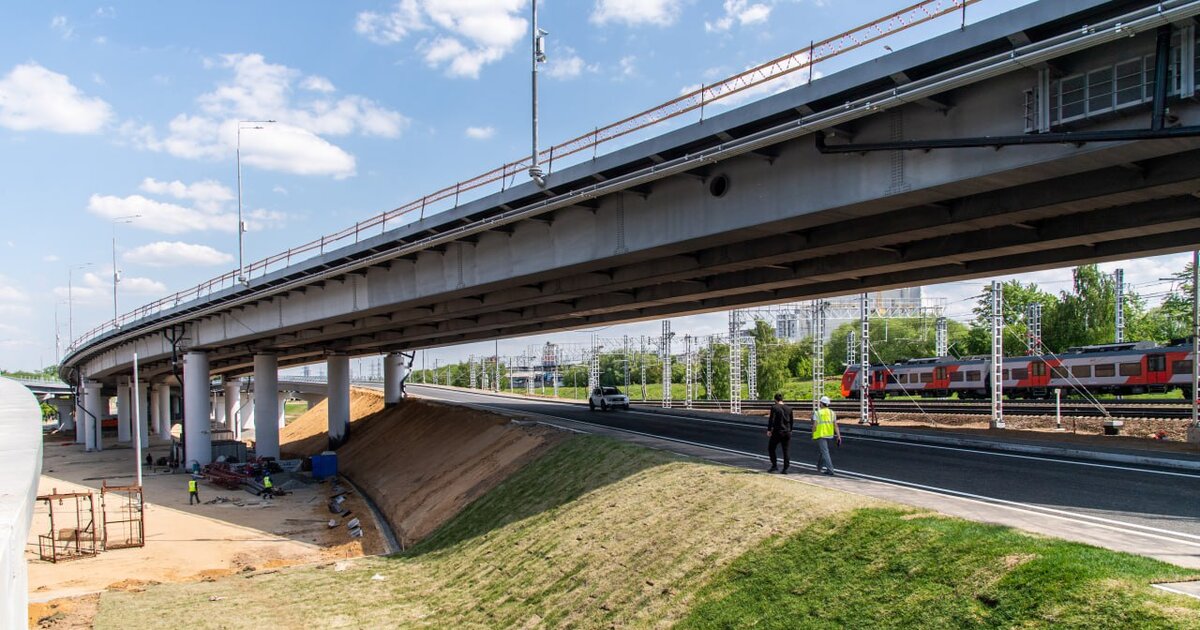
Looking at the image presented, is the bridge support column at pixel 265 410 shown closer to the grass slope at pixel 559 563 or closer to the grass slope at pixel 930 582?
the grass slope at pixel 559 563

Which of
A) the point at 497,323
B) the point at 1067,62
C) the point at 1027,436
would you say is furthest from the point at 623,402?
the point at 1067,62

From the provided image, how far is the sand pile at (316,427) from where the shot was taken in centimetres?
6318

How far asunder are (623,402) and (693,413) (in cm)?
815

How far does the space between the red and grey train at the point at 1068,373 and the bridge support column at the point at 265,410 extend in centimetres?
3426

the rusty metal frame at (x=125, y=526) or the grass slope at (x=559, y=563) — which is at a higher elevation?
the grass slope at (x=559, y=563)

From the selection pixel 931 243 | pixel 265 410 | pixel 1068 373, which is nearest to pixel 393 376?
pixel 265 410

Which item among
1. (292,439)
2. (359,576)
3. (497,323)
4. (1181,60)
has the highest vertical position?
(1181,60)

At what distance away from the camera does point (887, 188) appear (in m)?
14.7

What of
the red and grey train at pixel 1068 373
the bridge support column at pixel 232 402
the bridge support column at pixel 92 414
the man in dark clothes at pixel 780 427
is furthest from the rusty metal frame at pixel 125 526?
the bridge support column at pixel 232 402

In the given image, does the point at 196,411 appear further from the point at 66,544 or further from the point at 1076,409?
the point at 1076,409

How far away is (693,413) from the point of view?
3962cm

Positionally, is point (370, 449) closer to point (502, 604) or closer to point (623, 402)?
point (623, 402)

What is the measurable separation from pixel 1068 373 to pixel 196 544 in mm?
40477

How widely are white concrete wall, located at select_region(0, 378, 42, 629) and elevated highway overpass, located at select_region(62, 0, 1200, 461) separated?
12.5 m
